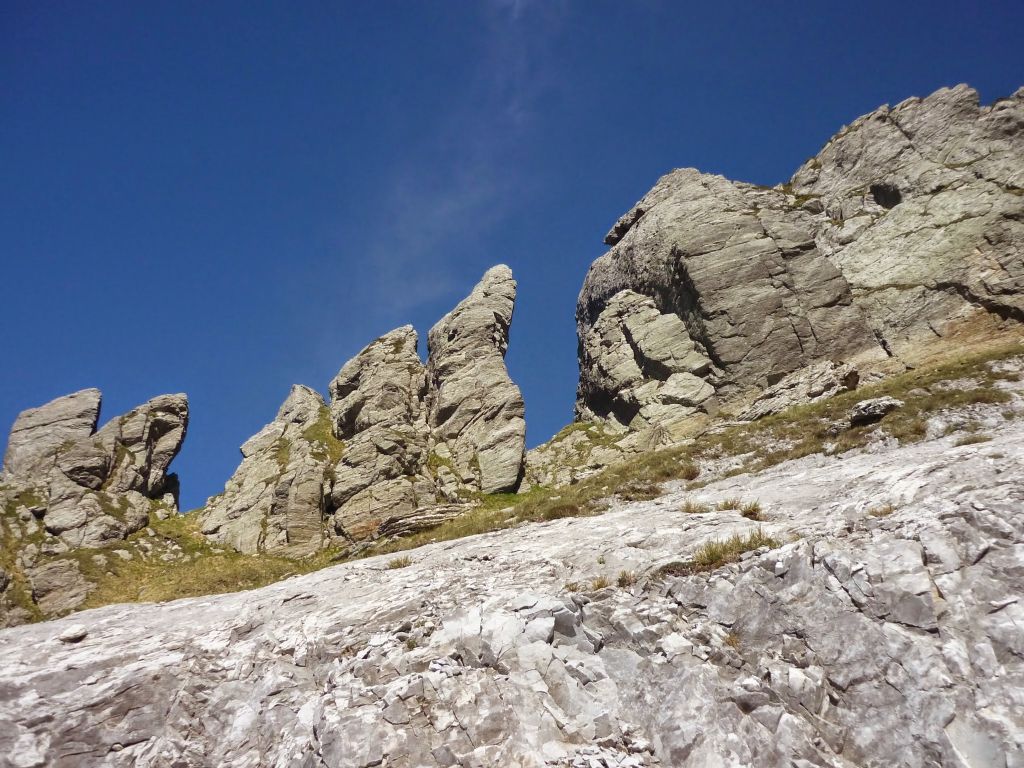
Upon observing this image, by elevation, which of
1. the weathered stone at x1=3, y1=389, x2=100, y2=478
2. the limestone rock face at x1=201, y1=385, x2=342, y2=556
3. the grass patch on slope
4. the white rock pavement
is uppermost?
the weathered stone at x1=3, y1=389, x2=100, y2=478

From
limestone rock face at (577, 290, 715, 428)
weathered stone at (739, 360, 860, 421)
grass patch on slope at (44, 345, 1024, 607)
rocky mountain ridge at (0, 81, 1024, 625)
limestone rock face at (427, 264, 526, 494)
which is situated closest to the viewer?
grass patch on slope at (44, 345, 1024, 607)

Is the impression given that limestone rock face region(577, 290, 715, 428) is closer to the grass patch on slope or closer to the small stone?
the grass patch on slope

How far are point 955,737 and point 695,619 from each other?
4.16 meters

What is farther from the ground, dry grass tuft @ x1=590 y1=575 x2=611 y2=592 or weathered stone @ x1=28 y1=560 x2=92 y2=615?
weathered stone @ x1=28 y1=560 x2=92 y2=615

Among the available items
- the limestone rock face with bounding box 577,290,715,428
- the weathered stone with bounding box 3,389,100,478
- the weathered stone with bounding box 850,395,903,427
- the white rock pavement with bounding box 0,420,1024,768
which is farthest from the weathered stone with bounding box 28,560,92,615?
the limestone rock face with bounding box 577,290,715,428

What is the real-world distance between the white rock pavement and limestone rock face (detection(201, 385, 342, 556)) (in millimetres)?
27521

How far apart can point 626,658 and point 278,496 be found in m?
39.2

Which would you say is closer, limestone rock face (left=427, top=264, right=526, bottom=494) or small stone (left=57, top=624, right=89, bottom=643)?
small stone (left=57, top=624, right=89, bottom=643)

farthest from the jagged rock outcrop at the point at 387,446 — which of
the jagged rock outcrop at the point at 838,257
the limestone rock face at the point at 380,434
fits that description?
the jagged rock outcrop at the point at 838,257

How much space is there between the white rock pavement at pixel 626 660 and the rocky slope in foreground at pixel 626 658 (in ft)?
0.12

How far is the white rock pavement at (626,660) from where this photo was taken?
8703 millimetres

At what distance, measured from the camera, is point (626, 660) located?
35.9 ft

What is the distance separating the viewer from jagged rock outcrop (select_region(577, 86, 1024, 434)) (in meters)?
48.8

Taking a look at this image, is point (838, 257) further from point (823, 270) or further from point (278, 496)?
point (278, 496)
